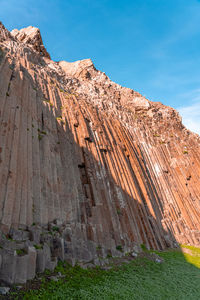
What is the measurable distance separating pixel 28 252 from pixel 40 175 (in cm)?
559

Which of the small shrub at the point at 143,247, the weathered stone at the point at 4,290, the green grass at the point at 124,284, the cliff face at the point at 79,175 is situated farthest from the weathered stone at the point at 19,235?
the small shrub at the point at 143,247

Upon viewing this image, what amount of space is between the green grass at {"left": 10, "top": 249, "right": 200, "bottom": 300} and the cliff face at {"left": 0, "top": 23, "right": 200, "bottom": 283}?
2.46ft

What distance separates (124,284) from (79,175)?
859 cm

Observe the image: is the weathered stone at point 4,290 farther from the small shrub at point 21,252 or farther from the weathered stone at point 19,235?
the weathered stone at point 19,235

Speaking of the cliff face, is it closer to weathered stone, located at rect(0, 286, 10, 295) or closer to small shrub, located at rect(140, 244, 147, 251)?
weathered stone, located at rect(0, 286, 10, 295)

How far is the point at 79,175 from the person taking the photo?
15.0 meters

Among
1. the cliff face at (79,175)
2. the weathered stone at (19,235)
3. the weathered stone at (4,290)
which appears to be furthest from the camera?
the cliff face at (79,175)

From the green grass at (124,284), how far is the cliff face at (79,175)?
0.75 meters

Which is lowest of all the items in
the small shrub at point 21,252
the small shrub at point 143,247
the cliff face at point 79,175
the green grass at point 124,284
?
the green grass at point 124,284

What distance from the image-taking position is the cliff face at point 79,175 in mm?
8219

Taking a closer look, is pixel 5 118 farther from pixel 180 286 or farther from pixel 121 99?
pixel 121 99

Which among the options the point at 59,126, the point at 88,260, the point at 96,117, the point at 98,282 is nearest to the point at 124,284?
the point at 98,282

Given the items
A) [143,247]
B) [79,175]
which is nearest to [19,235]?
[79,175]

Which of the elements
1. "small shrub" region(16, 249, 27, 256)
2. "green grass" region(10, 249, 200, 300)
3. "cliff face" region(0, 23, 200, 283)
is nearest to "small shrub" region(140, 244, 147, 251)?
"cliff face" region(0, 23, 200, 283)
